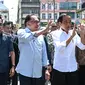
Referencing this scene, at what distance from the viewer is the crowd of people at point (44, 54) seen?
5.93 meters

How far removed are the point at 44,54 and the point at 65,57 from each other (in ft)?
1.26

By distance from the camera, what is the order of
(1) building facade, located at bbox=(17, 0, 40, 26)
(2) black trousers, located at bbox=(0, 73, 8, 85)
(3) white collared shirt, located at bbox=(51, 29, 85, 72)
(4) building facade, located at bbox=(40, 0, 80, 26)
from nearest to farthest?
(3) white collared shirt, located at bbox=(51, 29, 85, 72), (2) black trousers, located at bbox=(0, 73, 8, 85), (1) building facade, located at bbox=(17, 0, 40, 26), (4) building facade, located at bbox=(40, 0, 80, 26)

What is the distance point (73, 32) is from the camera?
6109 millimetres

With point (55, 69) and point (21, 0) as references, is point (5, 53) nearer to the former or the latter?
point (55, 69)

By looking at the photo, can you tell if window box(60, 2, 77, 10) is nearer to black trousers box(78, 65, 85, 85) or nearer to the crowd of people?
black trousers box(78, 65, 85, 85)

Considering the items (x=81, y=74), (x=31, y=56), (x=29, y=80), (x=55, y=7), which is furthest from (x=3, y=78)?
(x=55, y=7)

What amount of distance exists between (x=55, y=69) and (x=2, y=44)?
1.00 metres

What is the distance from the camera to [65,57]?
625 cm

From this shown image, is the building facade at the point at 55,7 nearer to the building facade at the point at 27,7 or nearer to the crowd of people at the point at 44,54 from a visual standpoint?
the building facade at the point at 27,7

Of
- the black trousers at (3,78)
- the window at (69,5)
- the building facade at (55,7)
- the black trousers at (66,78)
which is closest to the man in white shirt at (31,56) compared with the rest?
the black trousers at (66,78)

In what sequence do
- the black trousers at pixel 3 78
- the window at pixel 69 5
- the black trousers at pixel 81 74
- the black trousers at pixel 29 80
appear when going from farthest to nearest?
the window at pixel 69 5, the black trousers at pixel 81 74, the black trousers at pixel 3 78, the black trousers at pixel 29 80

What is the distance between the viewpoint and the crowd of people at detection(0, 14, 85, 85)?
593cm

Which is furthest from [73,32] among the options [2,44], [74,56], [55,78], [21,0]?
[21,0]

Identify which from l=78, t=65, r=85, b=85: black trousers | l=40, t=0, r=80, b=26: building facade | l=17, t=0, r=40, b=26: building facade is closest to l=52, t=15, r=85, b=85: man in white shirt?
l=78, t=65, r=85, b=85: black trousers
